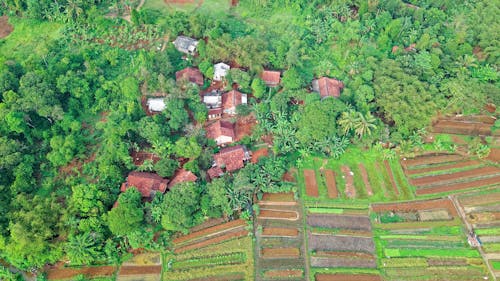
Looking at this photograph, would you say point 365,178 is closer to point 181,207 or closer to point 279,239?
point 279,239

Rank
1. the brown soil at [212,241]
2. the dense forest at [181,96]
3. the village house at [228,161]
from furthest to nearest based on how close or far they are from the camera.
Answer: the village house at [228,161]
the brown soil at [212,241]
the dense forest at [181,96]

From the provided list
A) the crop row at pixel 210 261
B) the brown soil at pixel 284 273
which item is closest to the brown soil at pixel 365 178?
the brown soil at pixel 284 273

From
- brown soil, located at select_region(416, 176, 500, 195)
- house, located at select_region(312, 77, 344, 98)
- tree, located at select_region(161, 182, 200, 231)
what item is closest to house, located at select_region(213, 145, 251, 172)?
tree, located at select_region(161, 182, 200, 231)

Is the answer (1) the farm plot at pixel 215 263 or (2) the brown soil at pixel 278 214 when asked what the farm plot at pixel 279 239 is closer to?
→ (2) the brown soil at pixel 278 214

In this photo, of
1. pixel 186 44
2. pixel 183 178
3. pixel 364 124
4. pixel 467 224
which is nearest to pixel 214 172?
pixel 183 178

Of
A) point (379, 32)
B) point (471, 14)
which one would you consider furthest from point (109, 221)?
point (471, 14)

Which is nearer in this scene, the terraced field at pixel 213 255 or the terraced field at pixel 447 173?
the terraced field at pixel 213 255

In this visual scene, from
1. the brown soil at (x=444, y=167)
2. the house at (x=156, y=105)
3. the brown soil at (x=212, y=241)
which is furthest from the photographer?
the house at (x=156, y=105)

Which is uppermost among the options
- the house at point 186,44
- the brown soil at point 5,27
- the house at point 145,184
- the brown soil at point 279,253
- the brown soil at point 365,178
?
the house at point 186,44

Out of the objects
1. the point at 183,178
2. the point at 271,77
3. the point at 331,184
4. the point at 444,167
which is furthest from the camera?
the point at 271,77
